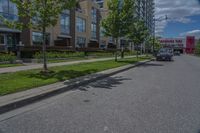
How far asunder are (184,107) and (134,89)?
310 centimetres

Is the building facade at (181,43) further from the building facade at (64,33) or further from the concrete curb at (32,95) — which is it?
the concrete curb at (32,95)

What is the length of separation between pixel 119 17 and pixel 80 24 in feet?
82.7

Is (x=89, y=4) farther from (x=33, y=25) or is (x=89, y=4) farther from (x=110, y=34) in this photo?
(x=33, y=25)

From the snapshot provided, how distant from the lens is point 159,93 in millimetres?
9148

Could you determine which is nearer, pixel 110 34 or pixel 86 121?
pixel 86 121

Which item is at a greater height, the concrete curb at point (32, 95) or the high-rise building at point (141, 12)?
the high-rise building at point (141, 12)

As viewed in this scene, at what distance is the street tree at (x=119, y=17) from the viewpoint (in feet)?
82.3

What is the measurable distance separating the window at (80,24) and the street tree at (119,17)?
22486mm

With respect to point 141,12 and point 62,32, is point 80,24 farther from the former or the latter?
point 141,12

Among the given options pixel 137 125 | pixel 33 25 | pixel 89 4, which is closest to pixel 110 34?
pixel 33 25

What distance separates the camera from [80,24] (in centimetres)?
4925

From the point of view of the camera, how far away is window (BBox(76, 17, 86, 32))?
4785cm

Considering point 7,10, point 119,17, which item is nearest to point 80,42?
point 7,10

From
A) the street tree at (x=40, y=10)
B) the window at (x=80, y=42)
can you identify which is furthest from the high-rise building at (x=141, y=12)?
the street tree at (x=40, y=10)
